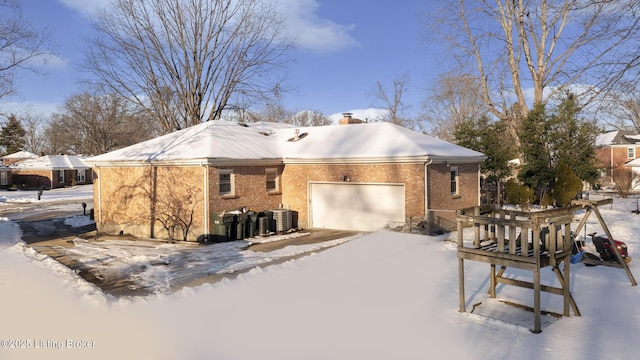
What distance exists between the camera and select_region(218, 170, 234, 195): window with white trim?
16498 mm

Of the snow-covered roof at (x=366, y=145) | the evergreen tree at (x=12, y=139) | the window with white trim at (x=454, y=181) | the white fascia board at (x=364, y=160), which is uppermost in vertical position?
the evergreen tree at (x=12, y=139)

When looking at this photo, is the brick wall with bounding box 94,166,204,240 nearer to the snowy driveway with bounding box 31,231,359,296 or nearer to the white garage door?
the snowy driveway with bounding box 31,231,359,296

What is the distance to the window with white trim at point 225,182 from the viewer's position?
1650cm

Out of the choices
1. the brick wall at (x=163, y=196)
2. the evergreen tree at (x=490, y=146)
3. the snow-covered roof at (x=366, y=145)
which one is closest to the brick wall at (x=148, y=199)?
the brick wall at (x=163, y=196)

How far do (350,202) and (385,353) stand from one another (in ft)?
39.0

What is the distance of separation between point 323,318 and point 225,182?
1121 centimetres

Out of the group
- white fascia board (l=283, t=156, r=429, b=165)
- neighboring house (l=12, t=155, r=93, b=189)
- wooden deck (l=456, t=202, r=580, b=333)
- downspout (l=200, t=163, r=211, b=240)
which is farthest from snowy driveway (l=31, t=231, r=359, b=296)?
neighboring house (l=12, t=155, r=93, b=189)

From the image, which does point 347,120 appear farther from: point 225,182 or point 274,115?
point 274,115

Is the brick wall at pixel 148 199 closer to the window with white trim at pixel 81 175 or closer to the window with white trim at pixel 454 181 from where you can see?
the window with white trim at pixel 454 181

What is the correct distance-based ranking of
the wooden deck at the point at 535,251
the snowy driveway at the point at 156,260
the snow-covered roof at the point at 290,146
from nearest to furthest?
1. the wooden deck at the point at 535,251
2. the snowy driveway at the point at 156,260
3. the snow-covered roof at the point at 290,146

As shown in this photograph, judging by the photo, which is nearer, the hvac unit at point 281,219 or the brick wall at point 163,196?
the brick wall at point 163,196

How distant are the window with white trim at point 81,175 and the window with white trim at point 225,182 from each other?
141 feet

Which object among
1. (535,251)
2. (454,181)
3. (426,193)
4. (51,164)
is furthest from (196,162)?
(51,164)

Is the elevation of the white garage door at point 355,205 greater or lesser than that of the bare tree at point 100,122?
lesser
